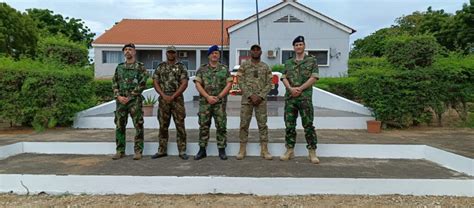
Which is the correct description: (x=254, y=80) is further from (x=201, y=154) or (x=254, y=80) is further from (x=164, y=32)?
(x=164, y=32)

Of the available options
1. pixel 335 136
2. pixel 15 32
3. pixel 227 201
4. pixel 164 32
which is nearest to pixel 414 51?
pixel 335 136

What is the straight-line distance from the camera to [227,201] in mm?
3559

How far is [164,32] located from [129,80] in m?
17.5

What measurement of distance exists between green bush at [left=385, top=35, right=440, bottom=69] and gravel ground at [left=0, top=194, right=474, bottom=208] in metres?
4.00

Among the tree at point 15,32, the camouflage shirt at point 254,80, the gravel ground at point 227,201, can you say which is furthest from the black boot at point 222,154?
the tree at point 15,32

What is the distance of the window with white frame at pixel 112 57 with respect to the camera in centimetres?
2052

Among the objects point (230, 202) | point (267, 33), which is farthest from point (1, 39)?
point (230, 202)

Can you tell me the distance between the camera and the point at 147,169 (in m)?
4.18

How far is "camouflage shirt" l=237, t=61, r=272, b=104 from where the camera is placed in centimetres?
452

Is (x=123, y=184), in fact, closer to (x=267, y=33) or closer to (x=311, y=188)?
(x=311, y=188)

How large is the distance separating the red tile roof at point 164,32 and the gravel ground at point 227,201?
53.9 feet

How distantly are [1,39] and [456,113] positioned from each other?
21.8 m

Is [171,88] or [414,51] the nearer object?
[171,88]

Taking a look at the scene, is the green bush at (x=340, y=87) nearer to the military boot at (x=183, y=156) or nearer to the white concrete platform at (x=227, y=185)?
the military boot at (x=183, y=156)
